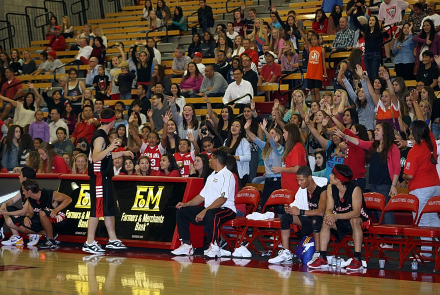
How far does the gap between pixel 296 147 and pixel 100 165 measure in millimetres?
3040

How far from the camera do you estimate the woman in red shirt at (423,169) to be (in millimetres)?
8258

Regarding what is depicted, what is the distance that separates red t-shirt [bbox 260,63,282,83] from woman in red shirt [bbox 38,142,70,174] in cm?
567

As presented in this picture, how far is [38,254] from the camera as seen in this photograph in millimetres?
8672

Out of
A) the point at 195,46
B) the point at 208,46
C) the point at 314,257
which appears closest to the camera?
the point at 314,257

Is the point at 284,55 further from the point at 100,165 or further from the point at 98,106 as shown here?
the point at 100,165

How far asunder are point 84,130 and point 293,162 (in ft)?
21.2

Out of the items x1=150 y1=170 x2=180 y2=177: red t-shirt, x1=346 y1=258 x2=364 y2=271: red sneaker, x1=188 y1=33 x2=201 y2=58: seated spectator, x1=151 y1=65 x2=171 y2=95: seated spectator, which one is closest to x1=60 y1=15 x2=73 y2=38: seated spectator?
x1=188 y1=33 x2=201 y2=58: seated spectator

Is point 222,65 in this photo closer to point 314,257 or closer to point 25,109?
point 25,109

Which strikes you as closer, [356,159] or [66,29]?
[356,159]

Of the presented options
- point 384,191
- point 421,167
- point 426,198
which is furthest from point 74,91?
point 426,198

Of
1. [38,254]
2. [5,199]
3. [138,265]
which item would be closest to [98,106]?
[5,199]

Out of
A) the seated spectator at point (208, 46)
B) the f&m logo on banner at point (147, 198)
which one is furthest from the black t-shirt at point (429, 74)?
the seated spectator at point (208, 46)

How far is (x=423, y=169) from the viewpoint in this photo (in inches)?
325

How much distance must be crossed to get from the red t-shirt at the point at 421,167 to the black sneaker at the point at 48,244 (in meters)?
5.61
